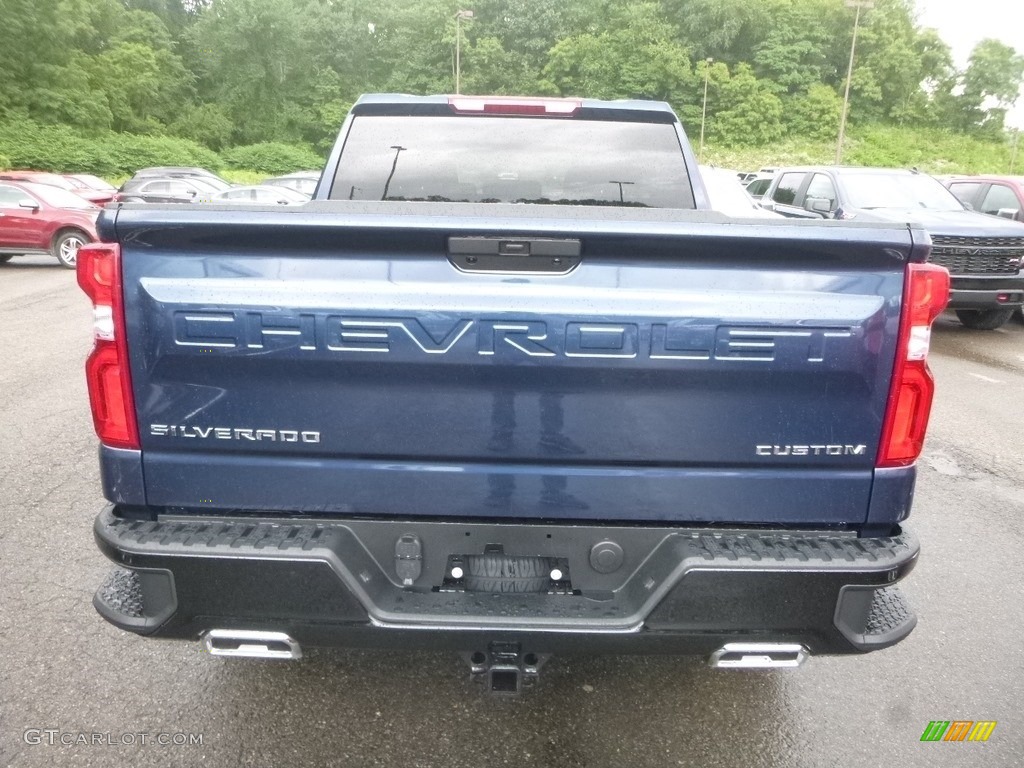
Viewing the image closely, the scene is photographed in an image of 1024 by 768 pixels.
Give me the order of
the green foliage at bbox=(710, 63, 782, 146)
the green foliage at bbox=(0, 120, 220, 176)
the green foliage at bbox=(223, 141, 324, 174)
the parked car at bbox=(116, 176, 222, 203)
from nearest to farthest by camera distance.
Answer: the parked car at bbox=(116, 176, 222, 203) < the green foliage at bbox=(0, 120, 220, 176) < the green foliage at bbox=(223, 141, 324, 174) < the green foliage at bbox=(710, 63, 782, 146)

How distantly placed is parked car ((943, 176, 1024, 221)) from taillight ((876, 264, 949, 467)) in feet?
37.2

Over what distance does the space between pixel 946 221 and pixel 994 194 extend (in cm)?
335

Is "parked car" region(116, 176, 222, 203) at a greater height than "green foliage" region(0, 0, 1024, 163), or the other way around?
"green foliage" region(0, 0, 1024, 163)

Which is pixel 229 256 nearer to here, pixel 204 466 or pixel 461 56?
pixel 204 466

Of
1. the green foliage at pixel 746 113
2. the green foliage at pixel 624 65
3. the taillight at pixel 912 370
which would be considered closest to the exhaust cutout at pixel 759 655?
the taillight at pixel 912 370

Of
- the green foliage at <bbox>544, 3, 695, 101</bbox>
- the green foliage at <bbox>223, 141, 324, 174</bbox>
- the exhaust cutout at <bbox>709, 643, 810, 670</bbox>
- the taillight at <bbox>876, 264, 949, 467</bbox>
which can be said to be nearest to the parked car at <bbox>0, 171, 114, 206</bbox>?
the exhaust cutout at <bbox>709, 643, 810, 670</bbox>

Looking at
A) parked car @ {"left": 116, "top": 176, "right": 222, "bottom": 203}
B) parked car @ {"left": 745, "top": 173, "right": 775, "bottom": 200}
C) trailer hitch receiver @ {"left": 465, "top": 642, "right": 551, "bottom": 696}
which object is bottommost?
parked car @ {"left": 116, "top": 176, "right": 222, "bottom": 203}

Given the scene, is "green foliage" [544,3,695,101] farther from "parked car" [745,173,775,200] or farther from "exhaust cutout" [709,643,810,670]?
"exhaust cutout" [709,643,810,670]

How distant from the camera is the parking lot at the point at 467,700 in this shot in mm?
2613

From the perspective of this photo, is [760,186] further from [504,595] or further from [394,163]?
[504,595]

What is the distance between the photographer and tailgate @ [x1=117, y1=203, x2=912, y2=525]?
203 cm

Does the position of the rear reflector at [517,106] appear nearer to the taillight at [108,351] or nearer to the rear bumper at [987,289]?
the taillight at [108,351]

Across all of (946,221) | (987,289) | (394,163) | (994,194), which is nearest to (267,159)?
(994,194)

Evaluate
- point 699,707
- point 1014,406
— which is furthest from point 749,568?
point 1014,406
